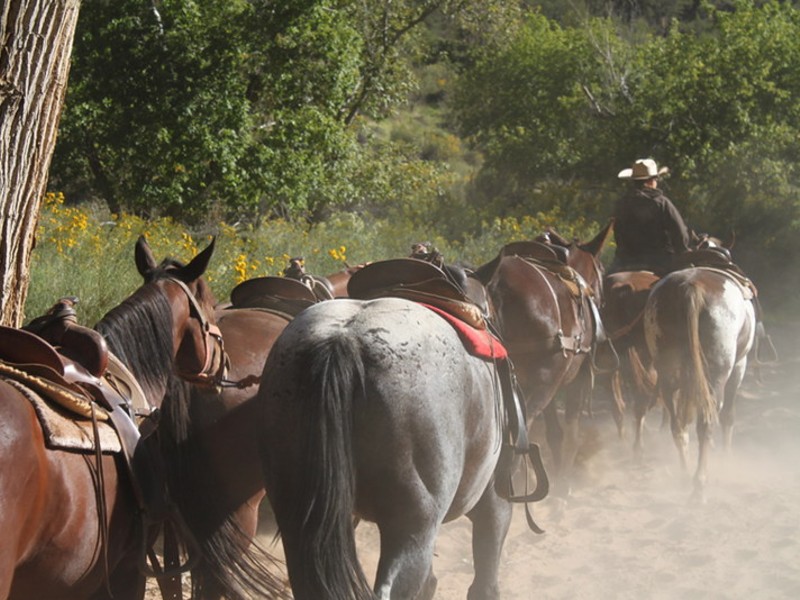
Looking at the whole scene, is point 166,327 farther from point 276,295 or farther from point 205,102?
point 205,102

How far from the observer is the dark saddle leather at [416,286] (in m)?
3.97

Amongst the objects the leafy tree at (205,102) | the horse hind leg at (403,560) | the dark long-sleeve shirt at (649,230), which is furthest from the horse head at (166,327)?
the leafy tree at (205,102)

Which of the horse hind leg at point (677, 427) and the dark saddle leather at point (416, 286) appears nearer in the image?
the dark saddle leather at point (416, 286)

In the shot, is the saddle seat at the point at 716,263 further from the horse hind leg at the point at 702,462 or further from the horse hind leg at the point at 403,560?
the horse hind leg at the point at 403,560

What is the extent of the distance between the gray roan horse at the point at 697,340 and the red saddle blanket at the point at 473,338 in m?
4.29

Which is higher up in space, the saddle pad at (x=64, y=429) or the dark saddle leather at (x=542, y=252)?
the saddle pad at (x=64, y=429)

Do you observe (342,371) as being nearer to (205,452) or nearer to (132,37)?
(205,452)

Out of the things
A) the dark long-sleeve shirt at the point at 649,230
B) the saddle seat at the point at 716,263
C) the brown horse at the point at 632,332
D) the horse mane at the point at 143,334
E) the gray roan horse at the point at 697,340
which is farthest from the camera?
the dark long-sleeve shirt at the point at 649,230

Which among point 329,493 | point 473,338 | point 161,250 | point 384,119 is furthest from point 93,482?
point 384,119

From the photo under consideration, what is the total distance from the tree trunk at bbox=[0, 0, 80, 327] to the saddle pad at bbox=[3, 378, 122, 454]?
151cm

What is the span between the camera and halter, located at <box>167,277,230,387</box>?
3.87 meters

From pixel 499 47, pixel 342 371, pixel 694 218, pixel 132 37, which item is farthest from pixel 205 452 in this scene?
pixel 499 47

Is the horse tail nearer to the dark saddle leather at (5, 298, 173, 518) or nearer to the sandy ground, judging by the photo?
the sandy ground

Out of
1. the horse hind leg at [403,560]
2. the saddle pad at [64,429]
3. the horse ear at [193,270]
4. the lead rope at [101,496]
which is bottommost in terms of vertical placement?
the horse hind leg at [403,560]
